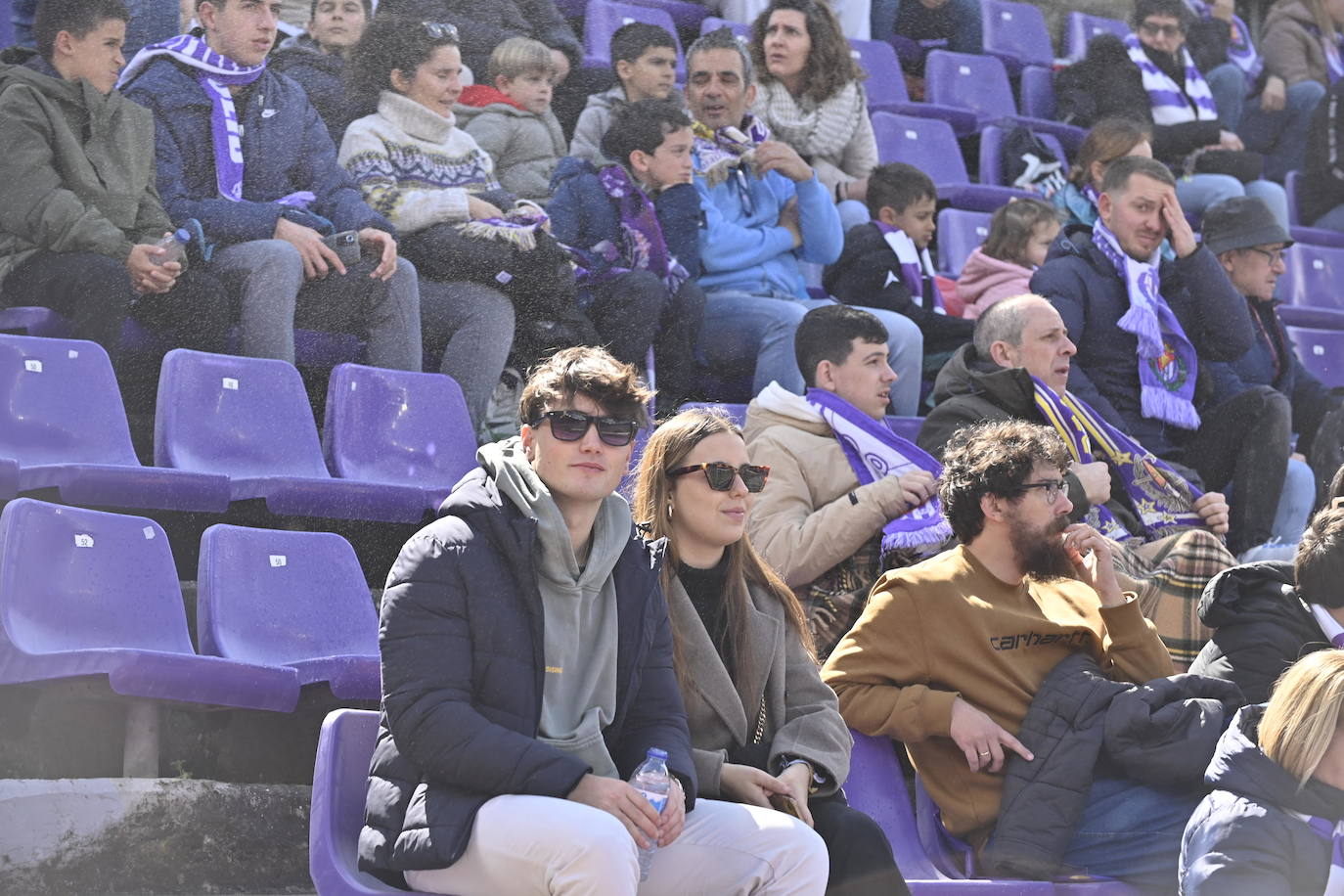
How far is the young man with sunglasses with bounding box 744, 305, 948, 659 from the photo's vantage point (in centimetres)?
353

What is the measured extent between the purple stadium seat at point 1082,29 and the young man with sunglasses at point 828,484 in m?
4.65

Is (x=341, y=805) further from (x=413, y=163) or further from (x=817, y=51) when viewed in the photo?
(x=817, y=51)

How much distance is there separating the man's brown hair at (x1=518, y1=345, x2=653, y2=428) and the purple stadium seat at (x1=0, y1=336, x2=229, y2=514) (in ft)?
4.37

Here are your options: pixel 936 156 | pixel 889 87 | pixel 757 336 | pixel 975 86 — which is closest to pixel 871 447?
pixel 757 336

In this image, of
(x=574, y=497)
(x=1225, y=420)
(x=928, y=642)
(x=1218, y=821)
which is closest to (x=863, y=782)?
(x=928, y=642)

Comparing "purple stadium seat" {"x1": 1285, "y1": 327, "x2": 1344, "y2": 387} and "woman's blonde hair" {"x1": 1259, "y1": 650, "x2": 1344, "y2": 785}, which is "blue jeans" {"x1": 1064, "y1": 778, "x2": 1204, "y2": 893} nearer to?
"woman's blonde hair" {"x1": 1259, "y1": 650, "x2": 1344, "y2": 785}

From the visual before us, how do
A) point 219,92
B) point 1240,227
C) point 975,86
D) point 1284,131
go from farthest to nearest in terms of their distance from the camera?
1. point 1284,131
2. point 975,86
3. point 1240,227
4. point 219,92

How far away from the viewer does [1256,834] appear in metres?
2.34

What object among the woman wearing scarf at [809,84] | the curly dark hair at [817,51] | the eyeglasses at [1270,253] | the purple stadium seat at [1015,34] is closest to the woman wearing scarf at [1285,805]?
the eyeglasses at [1270,253]

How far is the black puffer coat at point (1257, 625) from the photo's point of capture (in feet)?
9.26

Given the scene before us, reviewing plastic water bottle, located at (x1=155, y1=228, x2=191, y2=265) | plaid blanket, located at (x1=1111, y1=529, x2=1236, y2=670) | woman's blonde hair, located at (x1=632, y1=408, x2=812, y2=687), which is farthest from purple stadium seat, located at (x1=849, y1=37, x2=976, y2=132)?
woman's blonde hair, located at (x1=632, y1=408, x2=812, y2=687)

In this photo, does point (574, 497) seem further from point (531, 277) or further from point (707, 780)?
point (531, 277)

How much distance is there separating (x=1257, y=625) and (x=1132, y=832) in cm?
43

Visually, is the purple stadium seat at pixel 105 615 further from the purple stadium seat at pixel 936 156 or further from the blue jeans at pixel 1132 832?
the purple stadium seat at pixel 936 156
